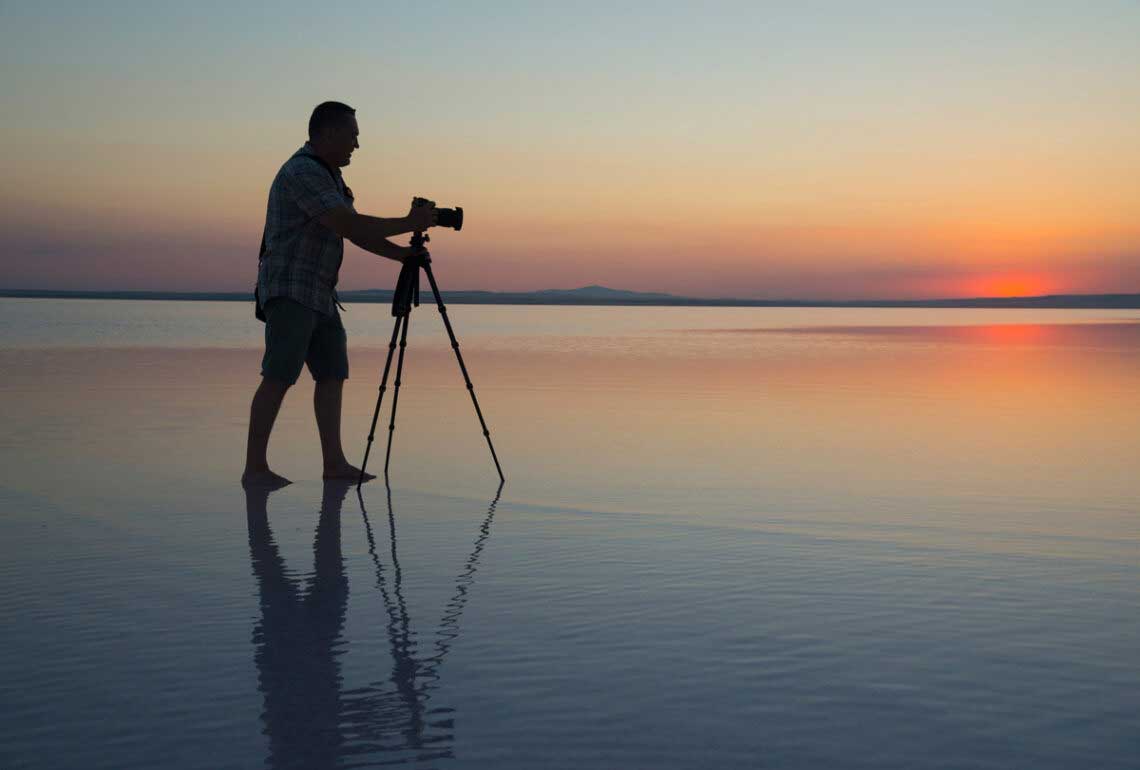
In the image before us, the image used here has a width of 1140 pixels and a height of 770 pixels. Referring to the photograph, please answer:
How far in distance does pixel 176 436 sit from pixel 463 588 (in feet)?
14.4

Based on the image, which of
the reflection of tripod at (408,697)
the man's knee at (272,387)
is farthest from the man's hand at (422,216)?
the reflection of tripod at (408,697)

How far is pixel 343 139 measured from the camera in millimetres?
6160

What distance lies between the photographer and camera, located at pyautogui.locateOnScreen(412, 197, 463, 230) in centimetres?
605

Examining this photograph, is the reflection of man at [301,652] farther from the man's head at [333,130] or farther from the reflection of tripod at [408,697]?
the man's head at [333,130]

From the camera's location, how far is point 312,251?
615 centimetres

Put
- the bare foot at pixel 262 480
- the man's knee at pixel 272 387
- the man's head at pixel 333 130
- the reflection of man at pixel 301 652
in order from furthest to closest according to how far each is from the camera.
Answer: the man's head at pixel 333 130 < the man's knee at pixel 272 387 < the bare foot at pixel 262 480 < the reflection of man at pixel 301 652

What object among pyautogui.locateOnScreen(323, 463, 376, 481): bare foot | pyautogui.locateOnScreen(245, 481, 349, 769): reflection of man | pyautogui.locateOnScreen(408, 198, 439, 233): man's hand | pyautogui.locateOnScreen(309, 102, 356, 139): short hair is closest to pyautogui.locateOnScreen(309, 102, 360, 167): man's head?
pyautogui.locateOnScreen(309, 102, 356, 139): short hair

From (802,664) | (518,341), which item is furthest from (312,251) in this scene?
(518,341)

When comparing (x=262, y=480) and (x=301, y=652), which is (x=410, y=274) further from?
(x=301, y=652)

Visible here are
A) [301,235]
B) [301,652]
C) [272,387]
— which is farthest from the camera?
[301,235]

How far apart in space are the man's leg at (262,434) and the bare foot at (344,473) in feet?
0.82

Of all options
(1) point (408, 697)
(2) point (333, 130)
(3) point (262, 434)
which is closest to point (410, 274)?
(2) point (333, 130)

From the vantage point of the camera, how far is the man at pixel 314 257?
5980 mm

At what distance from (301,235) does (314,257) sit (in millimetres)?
136
